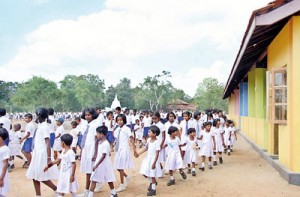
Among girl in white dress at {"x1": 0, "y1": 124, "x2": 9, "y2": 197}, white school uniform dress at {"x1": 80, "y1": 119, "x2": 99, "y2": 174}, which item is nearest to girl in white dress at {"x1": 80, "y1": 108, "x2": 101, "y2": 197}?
white school uniform dress at {"x1": 80, "y1": 119, "x2": 99, "y2": 174}

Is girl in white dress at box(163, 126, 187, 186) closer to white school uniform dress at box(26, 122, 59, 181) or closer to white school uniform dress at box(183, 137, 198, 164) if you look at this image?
white school uniform dress at box(183, 137, 198, 164)

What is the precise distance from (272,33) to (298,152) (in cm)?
310

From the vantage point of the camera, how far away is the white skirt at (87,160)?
630 cm

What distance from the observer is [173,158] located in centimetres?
737

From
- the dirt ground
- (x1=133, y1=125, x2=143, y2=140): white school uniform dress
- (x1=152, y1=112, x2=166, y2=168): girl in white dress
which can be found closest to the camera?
the dirt ground

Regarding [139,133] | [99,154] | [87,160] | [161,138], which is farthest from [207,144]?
[139,133]

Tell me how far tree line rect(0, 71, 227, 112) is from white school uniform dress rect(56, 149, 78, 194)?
41906 millimetres

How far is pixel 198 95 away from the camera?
6569 cm

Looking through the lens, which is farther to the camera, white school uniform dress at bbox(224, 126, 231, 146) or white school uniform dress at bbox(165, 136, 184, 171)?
white school uniform dress at bbox(224, 126, 231, 146)

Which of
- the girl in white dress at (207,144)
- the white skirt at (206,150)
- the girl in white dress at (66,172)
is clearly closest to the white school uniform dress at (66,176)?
the girl in white dress at (66,172)

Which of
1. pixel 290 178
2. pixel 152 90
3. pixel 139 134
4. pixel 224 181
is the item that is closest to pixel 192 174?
pixel 224 181

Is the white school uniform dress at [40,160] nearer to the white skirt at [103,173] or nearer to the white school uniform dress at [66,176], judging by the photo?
the white school uniform dress at [66,176]

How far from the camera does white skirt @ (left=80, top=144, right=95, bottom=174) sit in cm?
630

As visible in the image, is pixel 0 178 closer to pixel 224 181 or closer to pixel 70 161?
pixel 70 161
